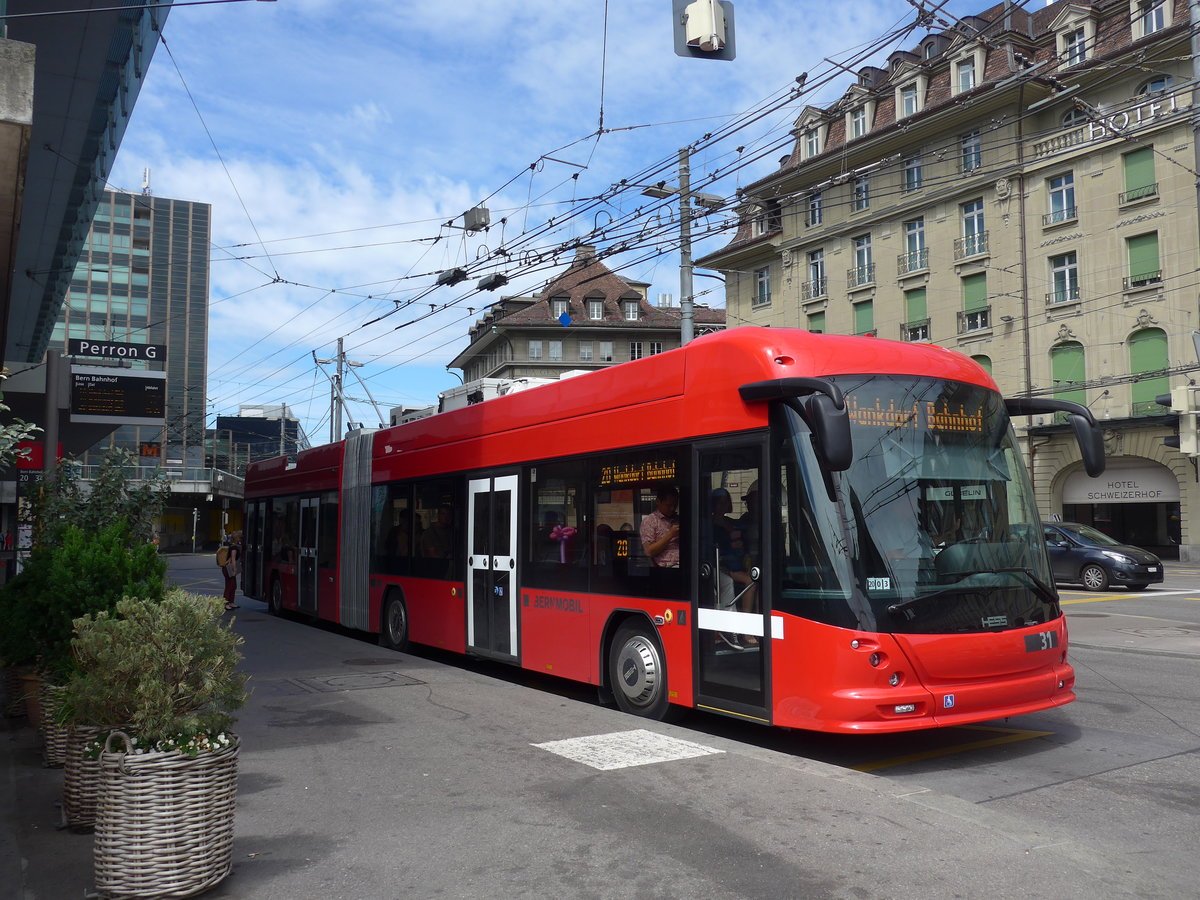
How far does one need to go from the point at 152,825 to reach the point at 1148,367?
121 ft

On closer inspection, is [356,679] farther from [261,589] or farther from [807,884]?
[261,589]

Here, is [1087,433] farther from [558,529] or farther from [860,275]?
[860,275]

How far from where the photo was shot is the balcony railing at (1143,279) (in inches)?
1341

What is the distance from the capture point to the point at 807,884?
14.3ft

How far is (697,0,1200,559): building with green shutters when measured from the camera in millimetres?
33625

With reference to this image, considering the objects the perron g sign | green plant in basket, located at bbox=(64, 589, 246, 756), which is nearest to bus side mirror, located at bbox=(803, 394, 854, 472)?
green plant in basket, located at bbox=(64, 589, 246, 756)

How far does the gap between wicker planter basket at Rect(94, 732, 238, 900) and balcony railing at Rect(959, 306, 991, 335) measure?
128 feet

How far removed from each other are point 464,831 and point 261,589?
1626 centimetres

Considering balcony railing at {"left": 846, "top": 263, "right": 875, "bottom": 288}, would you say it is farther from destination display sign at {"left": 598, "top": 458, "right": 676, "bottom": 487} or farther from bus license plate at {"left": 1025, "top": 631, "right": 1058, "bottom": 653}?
bus license plate at {"left": 1025, "top": 631, "right": 1058, "bottom": 653}

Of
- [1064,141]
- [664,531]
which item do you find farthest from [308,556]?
[1064,141]

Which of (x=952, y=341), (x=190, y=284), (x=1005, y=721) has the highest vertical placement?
(x=190, y=284)

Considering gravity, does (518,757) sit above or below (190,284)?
below

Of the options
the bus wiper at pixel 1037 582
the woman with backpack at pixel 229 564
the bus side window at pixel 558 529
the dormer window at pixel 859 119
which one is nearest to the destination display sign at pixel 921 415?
the bus wiper at pixel 1037 582

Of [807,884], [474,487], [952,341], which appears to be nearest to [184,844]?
[807,884]
